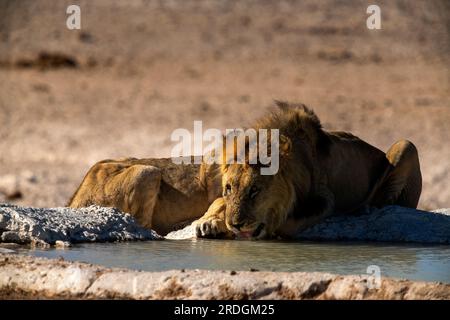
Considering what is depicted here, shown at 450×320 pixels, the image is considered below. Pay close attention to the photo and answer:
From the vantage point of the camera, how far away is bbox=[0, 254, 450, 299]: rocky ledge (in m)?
6.65

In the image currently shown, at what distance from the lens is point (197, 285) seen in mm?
6770

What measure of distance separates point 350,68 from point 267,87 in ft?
6.92

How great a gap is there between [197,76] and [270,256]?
56.7ft

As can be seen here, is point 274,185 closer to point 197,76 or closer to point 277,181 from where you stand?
point 277,181

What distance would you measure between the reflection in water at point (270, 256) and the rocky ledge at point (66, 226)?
181mm

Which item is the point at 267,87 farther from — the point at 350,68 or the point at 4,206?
the point at 4,206

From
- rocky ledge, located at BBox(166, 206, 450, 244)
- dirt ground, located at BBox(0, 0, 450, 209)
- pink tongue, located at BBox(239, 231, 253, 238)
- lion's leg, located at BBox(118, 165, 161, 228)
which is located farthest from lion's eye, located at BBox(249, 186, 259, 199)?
dirt ground, located at BBox(0, 0, 450, 209)

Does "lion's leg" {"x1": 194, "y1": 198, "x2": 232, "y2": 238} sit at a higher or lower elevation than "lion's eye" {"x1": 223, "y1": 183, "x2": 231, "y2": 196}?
lower

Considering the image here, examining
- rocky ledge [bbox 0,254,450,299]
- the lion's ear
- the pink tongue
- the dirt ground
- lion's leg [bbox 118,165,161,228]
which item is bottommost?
rocky ledge [bbox 0,254,450,299]

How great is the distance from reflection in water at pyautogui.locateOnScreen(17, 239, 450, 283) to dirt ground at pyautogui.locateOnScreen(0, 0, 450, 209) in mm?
7535

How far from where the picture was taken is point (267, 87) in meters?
24.8

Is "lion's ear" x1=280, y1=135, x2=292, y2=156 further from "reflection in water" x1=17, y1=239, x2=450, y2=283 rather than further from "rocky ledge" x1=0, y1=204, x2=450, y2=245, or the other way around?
"reflection in water" x1=17, y1=239, x2=450, y2=283

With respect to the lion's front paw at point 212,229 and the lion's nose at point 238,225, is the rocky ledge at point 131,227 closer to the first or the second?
the lion's front paw at point 212,229
